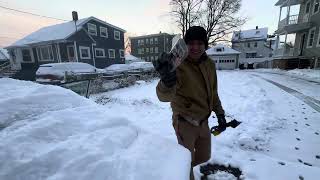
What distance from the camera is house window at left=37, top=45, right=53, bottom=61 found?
69.5ft

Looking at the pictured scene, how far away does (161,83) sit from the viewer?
5.80 feet

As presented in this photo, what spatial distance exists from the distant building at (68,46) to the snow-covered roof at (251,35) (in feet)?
103

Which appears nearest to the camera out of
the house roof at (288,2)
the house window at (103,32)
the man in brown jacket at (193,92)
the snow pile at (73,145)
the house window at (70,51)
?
the snow pile at (73,145)

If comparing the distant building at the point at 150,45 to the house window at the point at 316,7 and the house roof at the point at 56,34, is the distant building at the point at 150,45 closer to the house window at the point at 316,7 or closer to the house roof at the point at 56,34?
the house roof at the point at 56,34

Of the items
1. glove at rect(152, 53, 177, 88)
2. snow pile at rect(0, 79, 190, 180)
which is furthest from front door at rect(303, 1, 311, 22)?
snow pile at rect(0, 79, 190, 180)

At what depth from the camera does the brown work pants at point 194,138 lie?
81.2 inches

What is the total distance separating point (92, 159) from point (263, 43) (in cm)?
5113

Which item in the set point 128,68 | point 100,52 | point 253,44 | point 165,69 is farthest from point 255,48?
point 165,69

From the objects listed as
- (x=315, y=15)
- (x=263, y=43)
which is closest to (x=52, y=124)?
(x=315, y=15)

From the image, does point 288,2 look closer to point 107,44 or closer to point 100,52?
point 107,44

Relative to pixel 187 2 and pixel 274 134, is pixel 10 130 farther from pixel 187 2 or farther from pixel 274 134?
pixel 187 2

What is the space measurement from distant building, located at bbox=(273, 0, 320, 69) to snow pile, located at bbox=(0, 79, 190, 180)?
65.4 feet

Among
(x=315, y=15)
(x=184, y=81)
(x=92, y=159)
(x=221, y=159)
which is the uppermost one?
(x=315, y=15)

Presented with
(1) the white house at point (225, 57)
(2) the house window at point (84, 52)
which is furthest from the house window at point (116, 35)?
(1) the white house at point (225, 57)
